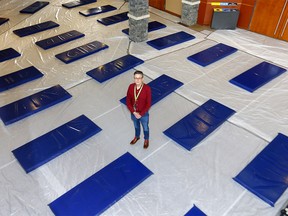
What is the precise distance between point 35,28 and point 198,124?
6040 mm

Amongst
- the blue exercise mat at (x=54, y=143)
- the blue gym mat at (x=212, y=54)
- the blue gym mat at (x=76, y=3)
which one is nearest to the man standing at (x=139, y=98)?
the blue exercise mat at (x=54, y=143)

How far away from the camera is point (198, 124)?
4441mm

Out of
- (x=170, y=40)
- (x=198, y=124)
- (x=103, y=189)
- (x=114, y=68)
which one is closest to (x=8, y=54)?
(x=114, y=68)

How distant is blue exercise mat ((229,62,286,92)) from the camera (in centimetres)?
540

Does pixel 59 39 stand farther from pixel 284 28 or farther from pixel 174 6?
pixel 284 28

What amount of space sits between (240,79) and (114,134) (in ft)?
10.1

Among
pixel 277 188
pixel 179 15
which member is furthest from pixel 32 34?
pixel 277 188

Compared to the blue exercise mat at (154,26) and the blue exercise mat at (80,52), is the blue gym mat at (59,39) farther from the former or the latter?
the blue exercise mat at (154,26)

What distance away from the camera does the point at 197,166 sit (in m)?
3.82

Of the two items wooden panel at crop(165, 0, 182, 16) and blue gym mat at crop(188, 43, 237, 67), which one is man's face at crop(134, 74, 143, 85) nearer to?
blue gym mat at crop(188, 43, 237, 67)

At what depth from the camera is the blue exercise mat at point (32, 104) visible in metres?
4.62

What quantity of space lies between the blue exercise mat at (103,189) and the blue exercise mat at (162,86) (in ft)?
5.25

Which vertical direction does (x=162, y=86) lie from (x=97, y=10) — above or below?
below

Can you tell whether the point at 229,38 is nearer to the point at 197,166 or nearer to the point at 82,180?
the point at 197,166
